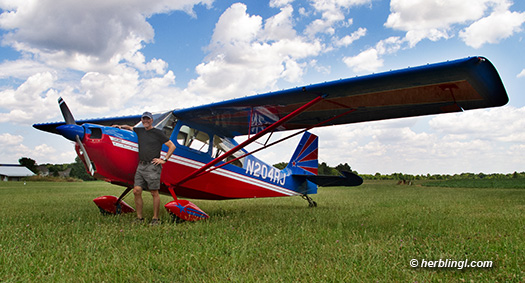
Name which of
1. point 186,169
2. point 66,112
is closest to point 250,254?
point 186,169

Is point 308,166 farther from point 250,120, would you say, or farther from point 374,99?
point 250,120

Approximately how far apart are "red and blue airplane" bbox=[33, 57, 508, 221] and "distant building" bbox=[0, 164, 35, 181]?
83285 millimetres

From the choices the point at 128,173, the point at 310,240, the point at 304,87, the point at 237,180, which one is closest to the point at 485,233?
the point at 310,240

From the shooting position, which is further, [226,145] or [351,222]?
[226,145]

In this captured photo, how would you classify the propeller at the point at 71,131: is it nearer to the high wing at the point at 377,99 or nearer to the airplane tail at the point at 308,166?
the high wing at the point at 377,99

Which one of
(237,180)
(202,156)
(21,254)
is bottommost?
(21,254)

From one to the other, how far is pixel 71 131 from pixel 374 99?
494cm

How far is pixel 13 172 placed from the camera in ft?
238

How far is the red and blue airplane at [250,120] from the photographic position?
4582 mm

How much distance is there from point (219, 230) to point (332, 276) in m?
2.16

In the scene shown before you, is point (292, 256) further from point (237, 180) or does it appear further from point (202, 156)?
point (237, 180)

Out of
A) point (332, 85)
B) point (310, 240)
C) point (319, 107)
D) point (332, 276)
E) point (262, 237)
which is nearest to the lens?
point (332, 276)

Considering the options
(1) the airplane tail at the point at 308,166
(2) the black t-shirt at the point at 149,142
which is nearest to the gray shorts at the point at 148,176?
(2) the black t-shirt at the point at 149,142

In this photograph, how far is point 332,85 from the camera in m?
4.92
